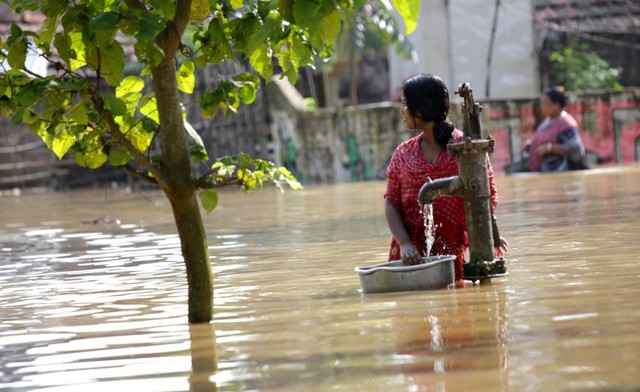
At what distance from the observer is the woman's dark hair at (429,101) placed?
6551 millimetres

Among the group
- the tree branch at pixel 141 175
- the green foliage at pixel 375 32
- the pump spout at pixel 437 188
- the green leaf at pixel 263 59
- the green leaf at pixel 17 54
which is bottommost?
the pump spout at pixel 437 188

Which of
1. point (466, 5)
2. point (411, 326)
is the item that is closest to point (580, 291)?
point (411, 326)

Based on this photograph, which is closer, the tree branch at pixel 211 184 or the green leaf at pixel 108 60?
the green leaf at pixel 108 60

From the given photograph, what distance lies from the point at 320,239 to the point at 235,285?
282 centimetres

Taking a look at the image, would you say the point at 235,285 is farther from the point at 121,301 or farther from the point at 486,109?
the point at 486,109

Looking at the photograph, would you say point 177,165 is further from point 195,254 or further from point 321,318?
point 321,318

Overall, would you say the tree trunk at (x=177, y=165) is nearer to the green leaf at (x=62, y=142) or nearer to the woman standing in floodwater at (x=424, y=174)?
the green leaf at (x=62, y=142)

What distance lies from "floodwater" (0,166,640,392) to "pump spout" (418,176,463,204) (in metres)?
0.51

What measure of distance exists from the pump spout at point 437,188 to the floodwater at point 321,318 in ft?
1.69

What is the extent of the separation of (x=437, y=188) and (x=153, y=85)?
1614mm

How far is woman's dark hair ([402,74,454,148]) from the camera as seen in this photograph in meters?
6.55

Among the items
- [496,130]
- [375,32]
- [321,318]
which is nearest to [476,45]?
[375,32]

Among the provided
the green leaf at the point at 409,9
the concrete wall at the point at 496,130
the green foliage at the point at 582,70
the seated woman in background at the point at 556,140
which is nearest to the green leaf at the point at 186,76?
the green leaf at the point at 409,9

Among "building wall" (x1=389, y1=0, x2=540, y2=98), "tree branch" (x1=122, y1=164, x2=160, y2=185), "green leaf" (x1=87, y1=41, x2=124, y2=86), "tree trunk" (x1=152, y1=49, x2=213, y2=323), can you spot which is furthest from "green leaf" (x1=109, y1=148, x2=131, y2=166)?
"building wall" (x1=389, y1=0, x2=540, y2=98)
